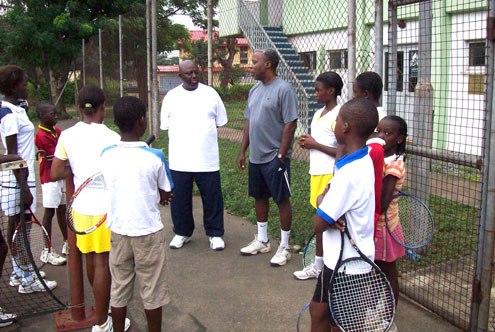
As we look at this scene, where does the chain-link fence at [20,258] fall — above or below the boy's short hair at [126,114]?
below

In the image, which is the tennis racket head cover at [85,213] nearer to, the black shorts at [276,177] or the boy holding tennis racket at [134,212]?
the boy holding tennis racket at [134,212]

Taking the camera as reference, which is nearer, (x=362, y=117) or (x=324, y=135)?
(x=362, y=117)

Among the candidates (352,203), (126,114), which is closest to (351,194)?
(352,203)

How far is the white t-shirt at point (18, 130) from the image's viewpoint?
3746 millimetres

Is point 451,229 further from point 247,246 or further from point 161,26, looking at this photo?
point 161,26

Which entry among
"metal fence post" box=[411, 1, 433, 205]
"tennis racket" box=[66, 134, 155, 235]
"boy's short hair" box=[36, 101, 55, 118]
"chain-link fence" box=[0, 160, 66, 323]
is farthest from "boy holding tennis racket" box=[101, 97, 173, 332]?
"metal fence post" box=[411, 1, 433, 205]

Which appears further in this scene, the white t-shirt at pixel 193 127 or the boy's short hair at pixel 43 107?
the white t-shirt at pixel 193 127

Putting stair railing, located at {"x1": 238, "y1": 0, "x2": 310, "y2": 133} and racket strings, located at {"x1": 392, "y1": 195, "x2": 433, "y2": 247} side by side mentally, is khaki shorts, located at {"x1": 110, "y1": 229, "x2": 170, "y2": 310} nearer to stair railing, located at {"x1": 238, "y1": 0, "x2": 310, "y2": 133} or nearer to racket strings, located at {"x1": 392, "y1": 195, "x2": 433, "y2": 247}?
racket strings, located at {"x1": 392, "y1": 195, "x2": 433, "y2": 247}

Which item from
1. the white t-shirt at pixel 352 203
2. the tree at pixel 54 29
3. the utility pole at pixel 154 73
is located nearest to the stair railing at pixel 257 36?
the utility pole at pixel 154 73

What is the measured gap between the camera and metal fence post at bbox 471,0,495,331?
2953 mm

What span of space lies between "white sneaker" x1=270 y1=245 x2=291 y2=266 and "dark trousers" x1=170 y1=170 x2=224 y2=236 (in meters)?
0.80

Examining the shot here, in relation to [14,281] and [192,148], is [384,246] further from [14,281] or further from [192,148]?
[14,281]

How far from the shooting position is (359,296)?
2506 mm

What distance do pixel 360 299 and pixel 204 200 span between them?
114 inches
